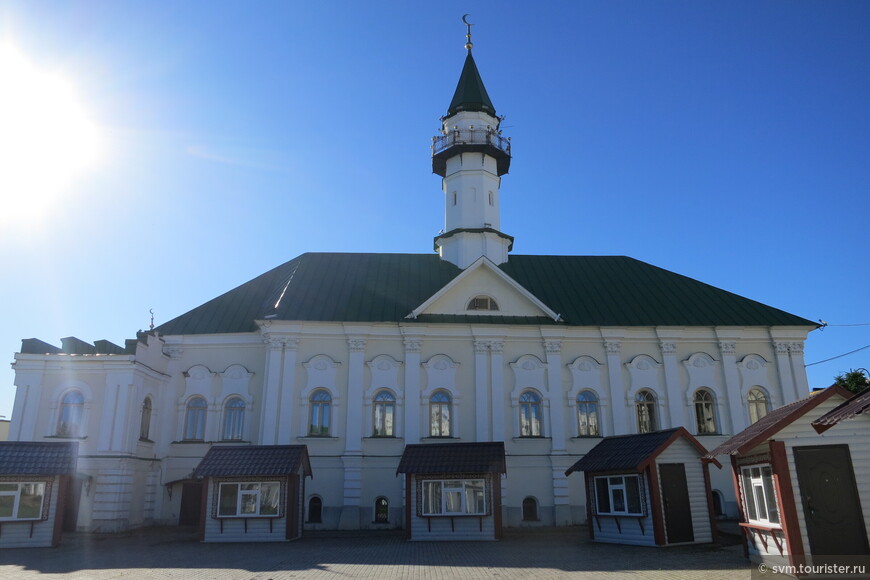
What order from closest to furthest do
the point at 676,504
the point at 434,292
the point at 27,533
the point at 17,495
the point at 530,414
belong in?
the point at 676,504 < the point at 27,533 < the point at 17,495 < the point at 530,414 < the point at 434,292

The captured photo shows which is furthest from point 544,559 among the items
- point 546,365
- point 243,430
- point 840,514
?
point 243,430

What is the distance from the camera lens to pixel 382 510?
25531 millimetres

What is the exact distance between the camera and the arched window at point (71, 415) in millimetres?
24141

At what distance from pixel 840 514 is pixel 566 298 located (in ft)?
56.7

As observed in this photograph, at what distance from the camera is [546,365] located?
91.0 feet

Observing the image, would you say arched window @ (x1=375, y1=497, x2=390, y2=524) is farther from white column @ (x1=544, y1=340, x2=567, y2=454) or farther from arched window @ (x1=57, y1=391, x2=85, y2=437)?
arched window @ (x1=57, y1=391, x2=85, y2=437)

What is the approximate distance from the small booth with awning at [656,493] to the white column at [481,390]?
6.99 metres

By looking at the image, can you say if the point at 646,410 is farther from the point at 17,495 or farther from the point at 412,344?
the point at 17,495

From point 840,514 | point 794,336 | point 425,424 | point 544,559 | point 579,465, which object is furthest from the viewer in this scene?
point 794,336

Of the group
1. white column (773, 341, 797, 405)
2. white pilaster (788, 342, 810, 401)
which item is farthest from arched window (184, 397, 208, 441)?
white pilaster (788, 342, 810, 401)

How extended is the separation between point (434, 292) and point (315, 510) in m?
10.5

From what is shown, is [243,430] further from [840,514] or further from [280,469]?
[840,514]

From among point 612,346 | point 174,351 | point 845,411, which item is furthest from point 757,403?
point 174,351

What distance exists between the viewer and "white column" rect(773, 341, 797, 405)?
2827cm
